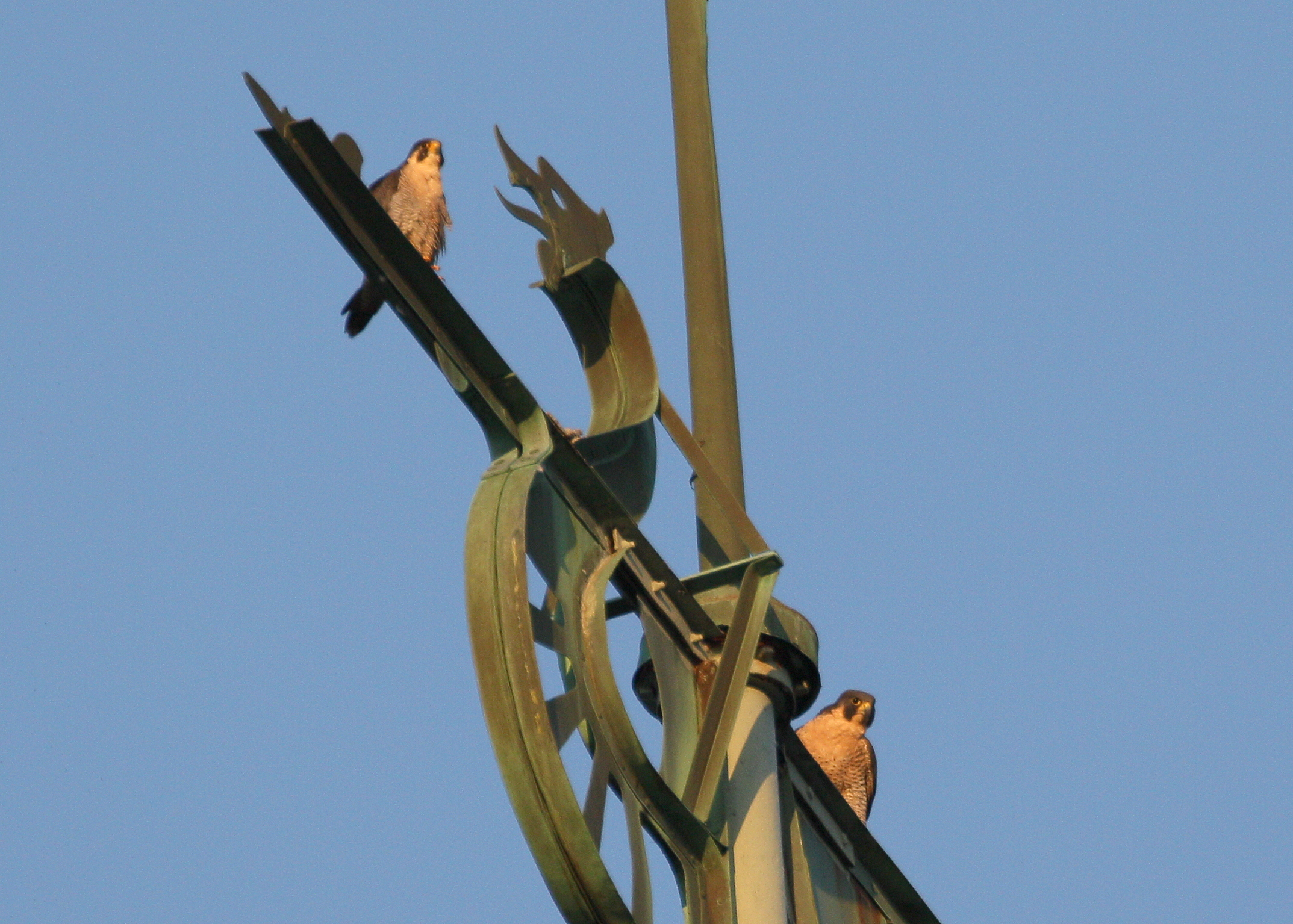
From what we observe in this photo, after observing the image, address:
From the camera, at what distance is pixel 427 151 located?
23.6 ft

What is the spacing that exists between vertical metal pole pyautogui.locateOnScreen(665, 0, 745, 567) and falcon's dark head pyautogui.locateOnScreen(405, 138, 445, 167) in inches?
136

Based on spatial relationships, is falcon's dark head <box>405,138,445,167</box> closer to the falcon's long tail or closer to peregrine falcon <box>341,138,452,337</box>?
peregrine falcon <box>341,138,452,337</box>

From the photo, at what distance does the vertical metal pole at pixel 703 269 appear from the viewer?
3311 mm

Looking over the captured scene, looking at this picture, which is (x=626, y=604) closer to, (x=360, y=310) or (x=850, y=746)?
(x=360, y=310)

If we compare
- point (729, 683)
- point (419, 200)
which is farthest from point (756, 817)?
point (419, 200)

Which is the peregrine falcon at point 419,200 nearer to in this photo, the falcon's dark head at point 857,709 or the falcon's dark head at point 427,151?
the falcon's dark head at point 427,151

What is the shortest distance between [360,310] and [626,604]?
2.91 m

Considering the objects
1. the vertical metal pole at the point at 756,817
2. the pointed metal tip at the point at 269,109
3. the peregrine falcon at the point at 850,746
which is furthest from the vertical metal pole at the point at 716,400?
the peregrine falcon at the point at 850,746

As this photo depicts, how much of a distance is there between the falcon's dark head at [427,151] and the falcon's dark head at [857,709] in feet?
8.44

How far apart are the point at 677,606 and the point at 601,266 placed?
488 mm

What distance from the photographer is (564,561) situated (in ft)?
8.40

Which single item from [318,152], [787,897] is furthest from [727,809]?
[318,152]

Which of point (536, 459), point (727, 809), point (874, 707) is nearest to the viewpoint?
point (536, 459)

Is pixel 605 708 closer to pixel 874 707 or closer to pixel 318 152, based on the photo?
pixel 318 152
